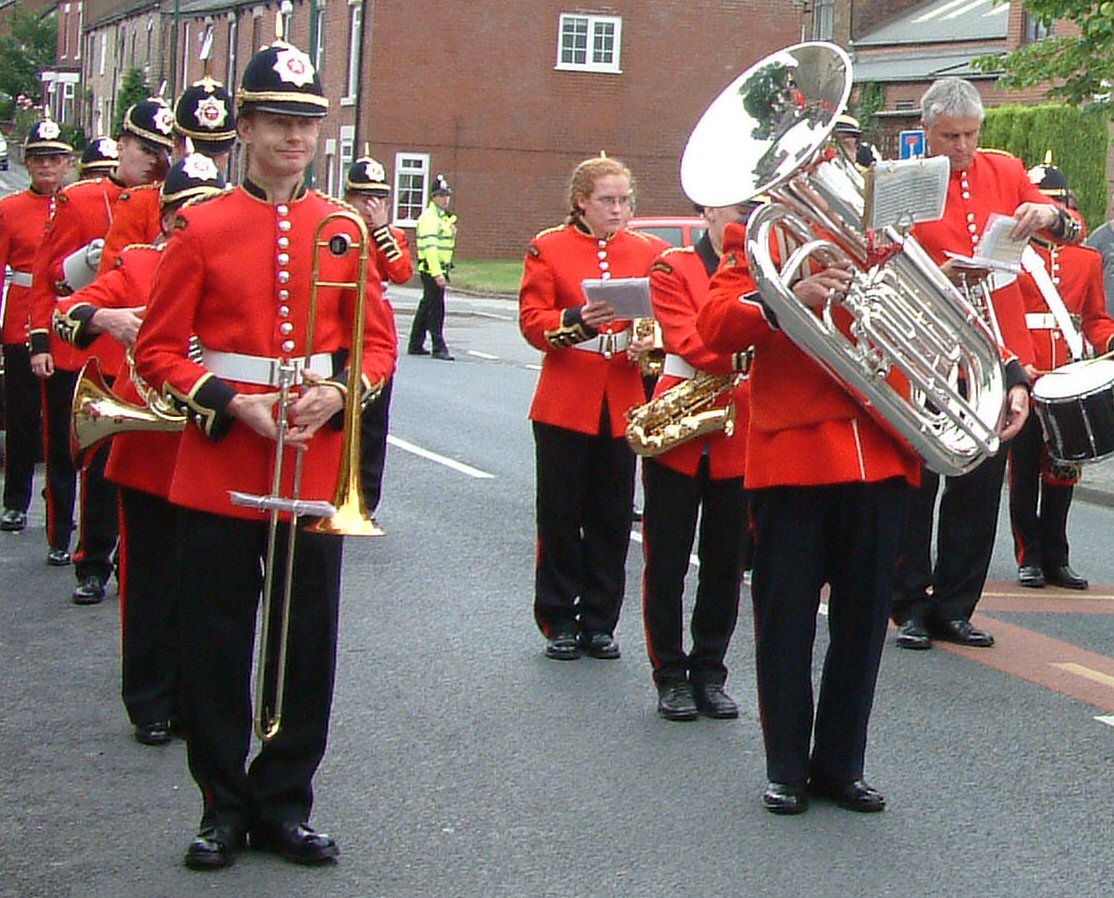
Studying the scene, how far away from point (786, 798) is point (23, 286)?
20.8 ft

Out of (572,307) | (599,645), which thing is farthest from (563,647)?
(572,307)

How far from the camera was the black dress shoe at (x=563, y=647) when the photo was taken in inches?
320

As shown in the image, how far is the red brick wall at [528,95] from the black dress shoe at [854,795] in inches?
1682

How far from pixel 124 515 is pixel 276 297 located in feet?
5.19

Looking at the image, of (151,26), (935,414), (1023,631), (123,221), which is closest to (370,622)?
(123,221)

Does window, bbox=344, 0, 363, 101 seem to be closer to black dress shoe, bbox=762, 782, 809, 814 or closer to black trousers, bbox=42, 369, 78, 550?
black trousers, bbox=42, 369, 78, 550

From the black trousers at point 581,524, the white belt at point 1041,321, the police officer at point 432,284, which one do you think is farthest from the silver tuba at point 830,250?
the police officer at point 432,284

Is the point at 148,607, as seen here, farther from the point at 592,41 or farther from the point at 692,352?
the point at 592,41

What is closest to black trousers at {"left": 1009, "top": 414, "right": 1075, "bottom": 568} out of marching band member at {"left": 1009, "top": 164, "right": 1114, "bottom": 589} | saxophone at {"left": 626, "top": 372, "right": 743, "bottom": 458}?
marching band member at {"left": 1009, "top": 164, "right": 1114, "bottom": 589}

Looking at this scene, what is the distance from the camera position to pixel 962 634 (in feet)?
28.5

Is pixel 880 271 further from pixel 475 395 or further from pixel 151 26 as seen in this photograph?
pixel 151 26

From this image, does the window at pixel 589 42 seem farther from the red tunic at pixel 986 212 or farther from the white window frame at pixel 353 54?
the red tunic at pixel 986 212

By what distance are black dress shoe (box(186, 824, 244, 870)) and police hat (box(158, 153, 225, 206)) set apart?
2083 mm

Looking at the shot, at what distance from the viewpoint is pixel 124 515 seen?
6.68m
